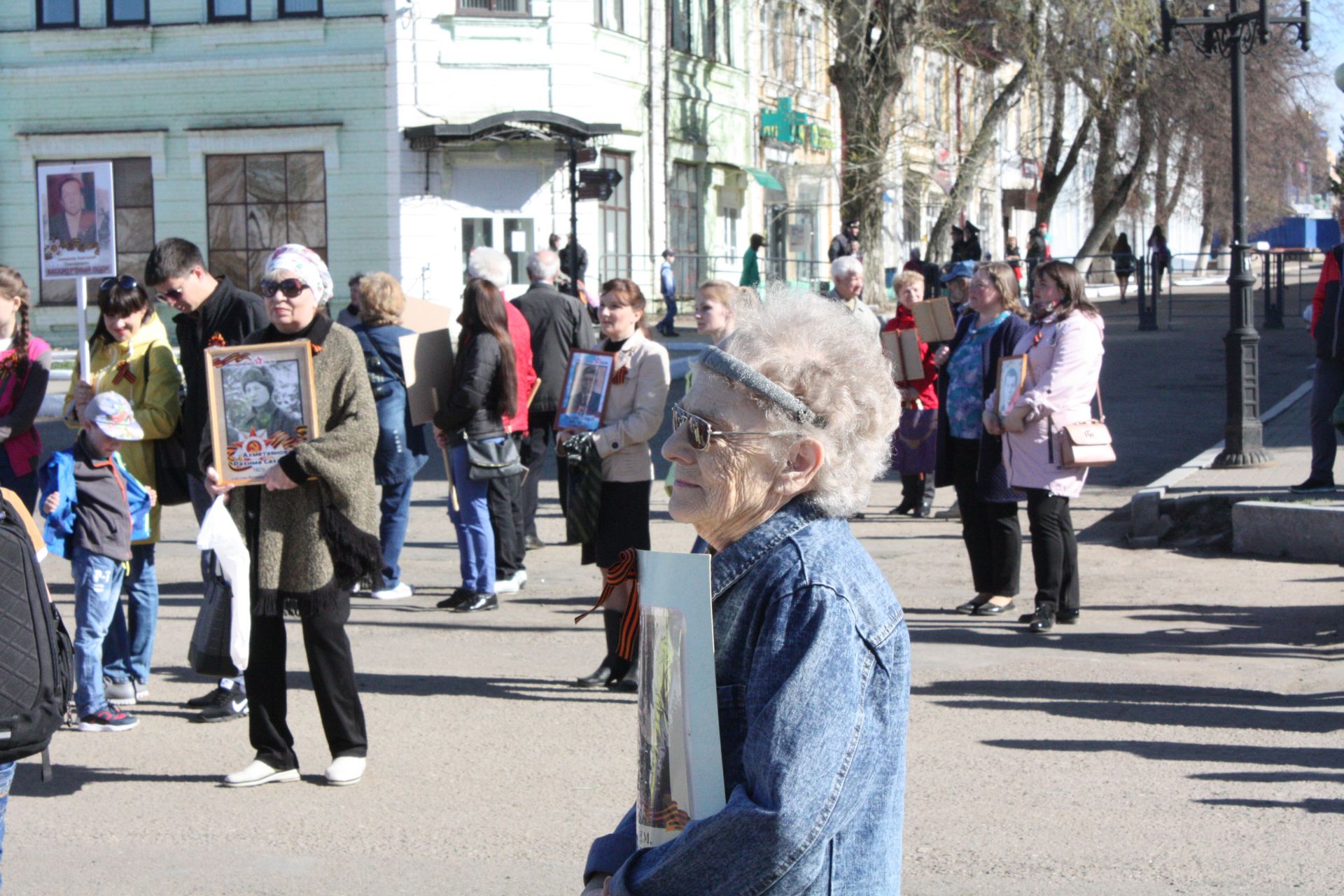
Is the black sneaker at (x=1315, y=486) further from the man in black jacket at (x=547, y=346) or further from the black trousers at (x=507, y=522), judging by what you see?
the black trousers at (x=507, y=522)

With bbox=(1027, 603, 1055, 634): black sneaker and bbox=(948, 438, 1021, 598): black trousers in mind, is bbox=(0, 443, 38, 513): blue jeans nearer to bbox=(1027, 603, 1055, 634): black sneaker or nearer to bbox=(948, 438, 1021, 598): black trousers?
bbox=(948, 438, 1021, 598): black trousers

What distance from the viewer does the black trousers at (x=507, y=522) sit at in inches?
362

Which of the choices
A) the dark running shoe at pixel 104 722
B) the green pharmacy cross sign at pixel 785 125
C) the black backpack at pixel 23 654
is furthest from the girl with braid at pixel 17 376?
the green pharmacy cross sign at pixel 785 125

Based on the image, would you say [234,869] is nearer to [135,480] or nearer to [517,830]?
[517,830]

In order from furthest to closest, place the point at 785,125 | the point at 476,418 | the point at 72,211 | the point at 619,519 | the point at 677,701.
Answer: the point at 785,125, the point at 72,211, the point at 476,418, the point at 619,519, the point at 677,701

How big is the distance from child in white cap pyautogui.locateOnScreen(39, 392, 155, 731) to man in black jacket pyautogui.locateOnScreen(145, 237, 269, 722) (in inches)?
11.8

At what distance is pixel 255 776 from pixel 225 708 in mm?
1176

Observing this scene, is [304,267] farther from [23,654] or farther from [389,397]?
[389,397]

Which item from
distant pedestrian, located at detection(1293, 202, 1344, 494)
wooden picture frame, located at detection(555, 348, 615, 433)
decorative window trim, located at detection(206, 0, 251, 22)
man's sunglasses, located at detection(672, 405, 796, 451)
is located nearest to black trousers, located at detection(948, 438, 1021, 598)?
wooden picture frame, located at detection(555, 348, 615, 433)

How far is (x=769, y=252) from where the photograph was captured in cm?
3919

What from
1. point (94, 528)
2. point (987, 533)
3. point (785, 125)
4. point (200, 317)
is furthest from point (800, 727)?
point (785, 125)

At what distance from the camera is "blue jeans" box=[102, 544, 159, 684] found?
22.5 ft

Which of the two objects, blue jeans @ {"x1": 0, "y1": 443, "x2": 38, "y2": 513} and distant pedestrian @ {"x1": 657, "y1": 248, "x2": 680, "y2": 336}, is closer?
blue jeans @ {"x1": 0, "y1": 443, "x2": 38, "y2": 513}

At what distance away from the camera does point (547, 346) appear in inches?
407
